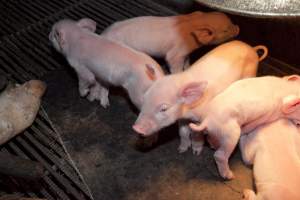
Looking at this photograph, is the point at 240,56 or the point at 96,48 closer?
the point at 240,56

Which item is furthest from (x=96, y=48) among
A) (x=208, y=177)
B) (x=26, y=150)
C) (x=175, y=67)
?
(x=208, y=177)

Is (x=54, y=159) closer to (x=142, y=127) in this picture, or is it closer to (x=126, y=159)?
(x=126, y=159)

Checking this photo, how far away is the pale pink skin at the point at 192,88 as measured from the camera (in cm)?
185

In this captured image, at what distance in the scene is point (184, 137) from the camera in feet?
7.21

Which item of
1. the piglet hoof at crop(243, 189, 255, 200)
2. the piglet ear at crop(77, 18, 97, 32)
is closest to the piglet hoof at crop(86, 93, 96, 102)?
the piglet ear at crop(77, 18, 97, 32)

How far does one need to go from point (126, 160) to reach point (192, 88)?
0.59m

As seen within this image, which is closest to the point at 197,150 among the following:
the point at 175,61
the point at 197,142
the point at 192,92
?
the point at 197,142

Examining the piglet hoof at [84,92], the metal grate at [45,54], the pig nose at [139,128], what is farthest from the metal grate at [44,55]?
the pig nose at [139,128]

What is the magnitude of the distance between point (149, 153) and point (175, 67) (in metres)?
0.54

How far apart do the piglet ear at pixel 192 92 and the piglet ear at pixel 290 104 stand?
369 millimetres

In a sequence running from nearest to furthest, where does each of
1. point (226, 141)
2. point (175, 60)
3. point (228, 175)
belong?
point (226, 141)
point (228, 175)
point (175, 60)

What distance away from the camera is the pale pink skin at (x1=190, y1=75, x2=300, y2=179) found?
190 cm

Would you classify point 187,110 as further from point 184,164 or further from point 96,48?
point 96,48

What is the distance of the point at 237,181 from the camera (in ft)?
6.81
